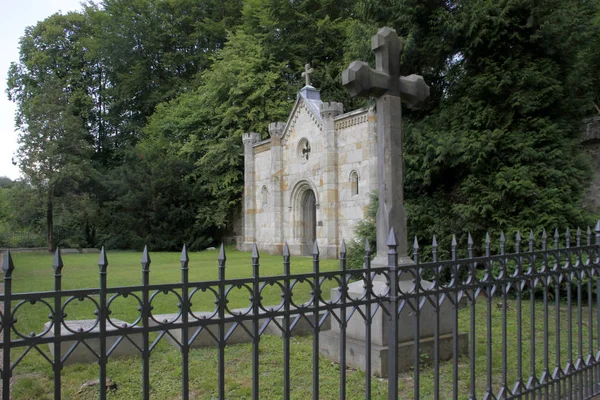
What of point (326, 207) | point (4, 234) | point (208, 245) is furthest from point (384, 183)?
point (4, 234)

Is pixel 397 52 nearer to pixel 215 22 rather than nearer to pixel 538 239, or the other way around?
pixel 538 239

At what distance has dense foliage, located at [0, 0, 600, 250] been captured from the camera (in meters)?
9.77

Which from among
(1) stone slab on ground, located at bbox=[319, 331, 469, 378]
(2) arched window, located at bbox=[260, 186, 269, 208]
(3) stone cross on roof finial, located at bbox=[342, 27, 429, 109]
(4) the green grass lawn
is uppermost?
(3) stone cross on roof finial, located at bbox=[342, 27, 429, 109]

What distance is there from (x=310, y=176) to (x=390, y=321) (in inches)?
658

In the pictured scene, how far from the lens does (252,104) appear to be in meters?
24.4

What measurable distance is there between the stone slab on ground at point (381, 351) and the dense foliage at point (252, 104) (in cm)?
475

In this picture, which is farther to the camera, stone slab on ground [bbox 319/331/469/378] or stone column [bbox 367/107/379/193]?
stone column [bbox 367/107/379/193]

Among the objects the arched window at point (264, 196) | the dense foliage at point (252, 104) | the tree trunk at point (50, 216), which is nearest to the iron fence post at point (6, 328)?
the dense foliage at point (252, 104)

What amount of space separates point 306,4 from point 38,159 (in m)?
16.9

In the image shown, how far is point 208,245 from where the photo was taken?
27.1m

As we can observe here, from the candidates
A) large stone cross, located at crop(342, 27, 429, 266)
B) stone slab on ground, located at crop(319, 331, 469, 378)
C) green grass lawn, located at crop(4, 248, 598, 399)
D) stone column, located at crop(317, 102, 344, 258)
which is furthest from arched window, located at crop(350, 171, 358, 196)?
large stone cross, located at crop(342, 27, 429, 266)

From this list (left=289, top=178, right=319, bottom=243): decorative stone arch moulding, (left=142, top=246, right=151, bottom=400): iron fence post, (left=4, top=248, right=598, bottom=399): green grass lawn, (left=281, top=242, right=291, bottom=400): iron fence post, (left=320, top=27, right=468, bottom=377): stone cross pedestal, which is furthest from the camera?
(left=289, top=178, right=319, bottom=243): decorative stone arch moulding

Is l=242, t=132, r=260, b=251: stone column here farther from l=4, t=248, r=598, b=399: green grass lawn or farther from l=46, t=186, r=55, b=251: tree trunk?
l=4, t=248, r=598, b=399: green grass lawn

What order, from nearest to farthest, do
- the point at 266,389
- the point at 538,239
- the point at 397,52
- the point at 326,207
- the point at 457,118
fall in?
the point at 266,389
the point at 397,52
the point at 538,239
the point at 457,118
the point at 326,207
